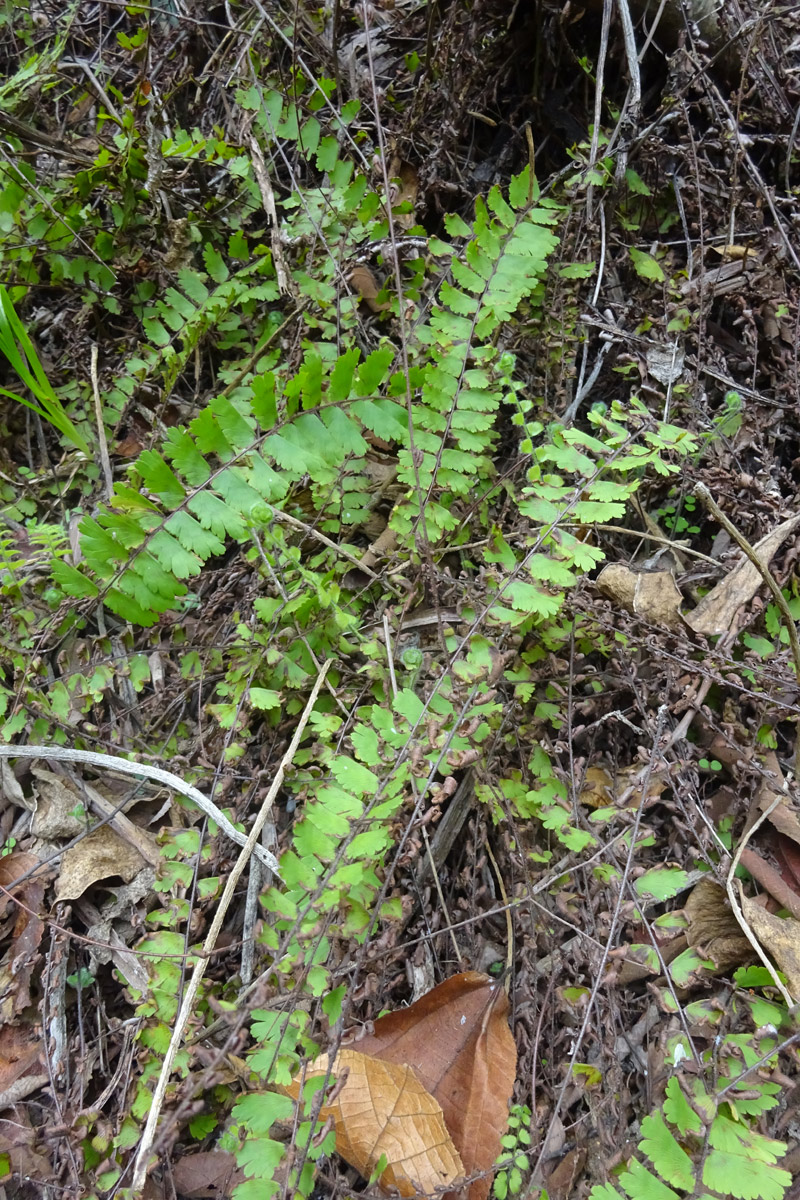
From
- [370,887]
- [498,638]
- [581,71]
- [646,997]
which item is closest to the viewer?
[370,887]

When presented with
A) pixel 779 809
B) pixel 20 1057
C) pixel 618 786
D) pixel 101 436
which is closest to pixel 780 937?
pixel 779 809

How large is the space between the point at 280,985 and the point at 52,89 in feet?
12.4

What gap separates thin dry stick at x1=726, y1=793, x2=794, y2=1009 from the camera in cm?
158

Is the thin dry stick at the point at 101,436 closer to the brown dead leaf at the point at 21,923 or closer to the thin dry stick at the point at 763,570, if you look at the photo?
the brown dead leaf at the point at 21,923

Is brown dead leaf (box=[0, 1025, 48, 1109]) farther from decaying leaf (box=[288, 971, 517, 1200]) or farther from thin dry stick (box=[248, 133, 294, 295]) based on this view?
thin dry stick (box=[248, 133, 294, 295])

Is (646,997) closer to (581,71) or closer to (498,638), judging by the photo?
(498,638)

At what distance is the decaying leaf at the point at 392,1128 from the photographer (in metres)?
1.47

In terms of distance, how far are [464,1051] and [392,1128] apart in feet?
0.78

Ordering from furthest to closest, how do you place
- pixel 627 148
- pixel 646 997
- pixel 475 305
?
pixel 627 148
pixel 475 305
pixel 646 997

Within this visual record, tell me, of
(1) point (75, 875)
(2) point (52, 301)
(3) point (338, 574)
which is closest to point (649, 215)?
(3) point (338, 574)

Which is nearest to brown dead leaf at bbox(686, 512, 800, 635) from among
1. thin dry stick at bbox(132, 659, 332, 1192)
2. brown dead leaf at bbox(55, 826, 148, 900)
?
thin dry stick at bbox(132, 659, 332, 1192)

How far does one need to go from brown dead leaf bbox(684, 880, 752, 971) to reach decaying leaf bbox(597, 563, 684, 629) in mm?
705

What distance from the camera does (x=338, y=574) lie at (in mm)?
2252

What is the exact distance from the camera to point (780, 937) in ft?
5.47
